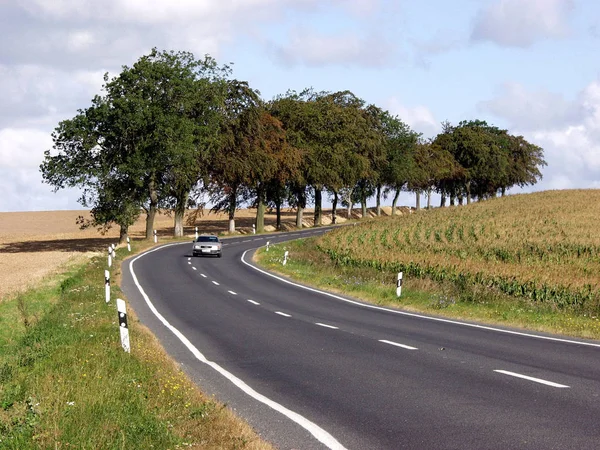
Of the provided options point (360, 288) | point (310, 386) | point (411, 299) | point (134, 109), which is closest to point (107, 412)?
point (310, 386)

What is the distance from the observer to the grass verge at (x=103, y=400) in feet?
24.0

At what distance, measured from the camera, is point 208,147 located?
64.4 metres

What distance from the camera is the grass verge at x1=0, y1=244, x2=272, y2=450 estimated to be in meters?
7.32

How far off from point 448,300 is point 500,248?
45.8 ft

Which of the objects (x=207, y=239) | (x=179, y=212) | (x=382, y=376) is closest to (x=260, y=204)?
(x=179, y=212)

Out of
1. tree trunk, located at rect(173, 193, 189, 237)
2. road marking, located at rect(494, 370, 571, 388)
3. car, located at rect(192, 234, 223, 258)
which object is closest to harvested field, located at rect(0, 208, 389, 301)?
tree trunk, located at rect(173, 193, 189, 237)

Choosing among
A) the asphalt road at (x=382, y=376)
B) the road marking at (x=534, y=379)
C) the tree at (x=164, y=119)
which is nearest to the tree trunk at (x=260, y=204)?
the tree at (x=164, y=119)

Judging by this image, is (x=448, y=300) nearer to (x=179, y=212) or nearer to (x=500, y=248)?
(x=500, y=248)

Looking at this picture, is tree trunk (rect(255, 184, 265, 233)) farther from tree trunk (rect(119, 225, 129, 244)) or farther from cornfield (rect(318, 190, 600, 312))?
tree trunk (rect(119, 225, 129, 244))

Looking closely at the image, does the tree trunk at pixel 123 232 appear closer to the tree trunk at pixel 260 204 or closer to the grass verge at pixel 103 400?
the tree trunk at pixel 260 204

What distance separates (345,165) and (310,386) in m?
70.0

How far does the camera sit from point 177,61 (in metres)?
61.9

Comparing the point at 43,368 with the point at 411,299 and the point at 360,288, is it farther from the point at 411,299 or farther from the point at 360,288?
the point at 360,288

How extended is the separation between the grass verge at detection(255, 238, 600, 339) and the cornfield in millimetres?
751
